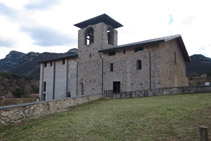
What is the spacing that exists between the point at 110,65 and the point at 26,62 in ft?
336

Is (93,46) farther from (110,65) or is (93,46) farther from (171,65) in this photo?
(171,65)

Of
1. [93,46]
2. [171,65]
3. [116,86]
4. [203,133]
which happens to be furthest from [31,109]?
[171,65]

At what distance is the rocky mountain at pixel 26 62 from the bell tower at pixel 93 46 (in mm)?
53720

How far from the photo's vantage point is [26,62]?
4163 inches

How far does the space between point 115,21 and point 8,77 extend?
48.0 m

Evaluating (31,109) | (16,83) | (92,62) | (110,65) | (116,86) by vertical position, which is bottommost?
(31,109)

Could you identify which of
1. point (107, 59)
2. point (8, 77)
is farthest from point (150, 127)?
point (8, 77)

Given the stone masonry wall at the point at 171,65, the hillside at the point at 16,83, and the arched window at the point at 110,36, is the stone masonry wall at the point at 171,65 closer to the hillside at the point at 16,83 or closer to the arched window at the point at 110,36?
the arched window at the point at 110,36

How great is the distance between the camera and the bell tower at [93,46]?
824 inches

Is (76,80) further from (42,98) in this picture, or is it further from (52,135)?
(52,135)

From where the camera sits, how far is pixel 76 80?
23078 mm

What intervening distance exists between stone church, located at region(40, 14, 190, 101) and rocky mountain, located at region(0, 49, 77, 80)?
51371 millimetres

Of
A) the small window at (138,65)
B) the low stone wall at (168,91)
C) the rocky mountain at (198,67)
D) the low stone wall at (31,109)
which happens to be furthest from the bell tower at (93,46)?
the rocky mountain at (198,67)

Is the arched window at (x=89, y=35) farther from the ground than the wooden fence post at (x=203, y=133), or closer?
farther from the ground
